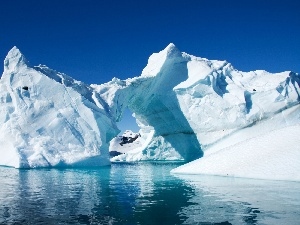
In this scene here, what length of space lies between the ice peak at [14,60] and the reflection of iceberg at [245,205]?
47.8ft

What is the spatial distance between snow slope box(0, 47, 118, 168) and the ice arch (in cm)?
241

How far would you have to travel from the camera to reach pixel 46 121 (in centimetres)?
1883

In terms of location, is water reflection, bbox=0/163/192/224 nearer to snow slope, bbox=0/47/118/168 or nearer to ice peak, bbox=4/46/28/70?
snow slope, bbox=0/47/118/168

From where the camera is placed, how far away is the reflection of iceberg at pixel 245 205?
564cm

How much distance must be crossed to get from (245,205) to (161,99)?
18683 mm

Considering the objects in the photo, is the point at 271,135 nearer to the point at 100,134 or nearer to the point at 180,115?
the point at 100,134

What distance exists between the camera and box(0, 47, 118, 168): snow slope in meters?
17.8

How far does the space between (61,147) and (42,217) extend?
12.9m

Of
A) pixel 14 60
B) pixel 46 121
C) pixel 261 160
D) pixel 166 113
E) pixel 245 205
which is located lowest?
pixel 245 205

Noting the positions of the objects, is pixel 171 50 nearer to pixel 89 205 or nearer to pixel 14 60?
pixel 14 60

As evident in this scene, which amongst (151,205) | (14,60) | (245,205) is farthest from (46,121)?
(245,205)

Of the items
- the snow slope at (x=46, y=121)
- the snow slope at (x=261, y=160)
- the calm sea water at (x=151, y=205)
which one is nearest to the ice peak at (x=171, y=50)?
the snow slope at (x=46, y=121)

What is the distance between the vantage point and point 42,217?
18.6 feet

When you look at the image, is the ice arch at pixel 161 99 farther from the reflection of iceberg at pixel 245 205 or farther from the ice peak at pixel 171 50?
the reflection of iceberg at pixel 245 205
